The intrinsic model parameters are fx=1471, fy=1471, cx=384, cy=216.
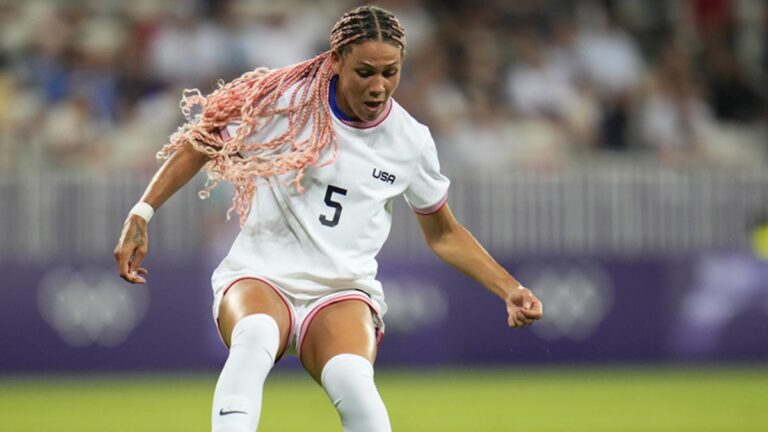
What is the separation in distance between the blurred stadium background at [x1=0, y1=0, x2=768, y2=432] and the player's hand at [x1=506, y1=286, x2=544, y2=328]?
4.21 metres

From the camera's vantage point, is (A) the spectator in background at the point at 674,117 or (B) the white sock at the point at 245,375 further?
(A) the spectator in background at the point at 674,117

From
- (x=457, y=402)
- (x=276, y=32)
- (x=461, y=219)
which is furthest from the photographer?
(x=276, y=32)

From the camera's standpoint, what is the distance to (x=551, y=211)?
14086 millimetres

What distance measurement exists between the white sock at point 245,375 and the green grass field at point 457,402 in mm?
3850

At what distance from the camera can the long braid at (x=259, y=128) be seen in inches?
239

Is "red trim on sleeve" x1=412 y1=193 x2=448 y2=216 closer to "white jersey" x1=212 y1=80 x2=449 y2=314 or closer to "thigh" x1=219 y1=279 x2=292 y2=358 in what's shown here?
"white jersey" x1=212 y1=80 x2=449 y2=314

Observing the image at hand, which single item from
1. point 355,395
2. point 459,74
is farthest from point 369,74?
point 459,74

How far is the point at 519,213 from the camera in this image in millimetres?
14039

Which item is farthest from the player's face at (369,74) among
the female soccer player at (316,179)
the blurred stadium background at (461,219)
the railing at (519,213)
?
the railing at (519,213)

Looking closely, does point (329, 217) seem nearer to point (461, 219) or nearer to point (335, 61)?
point (335, 61)

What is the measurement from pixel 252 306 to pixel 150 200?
0.60 metres

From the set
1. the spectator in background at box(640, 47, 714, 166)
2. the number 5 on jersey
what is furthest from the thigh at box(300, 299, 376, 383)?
the spectator in background at box(640, 47, 714, 166)

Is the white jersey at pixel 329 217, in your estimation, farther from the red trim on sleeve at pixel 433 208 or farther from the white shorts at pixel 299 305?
the red trim on sleeve at pixel 433 208

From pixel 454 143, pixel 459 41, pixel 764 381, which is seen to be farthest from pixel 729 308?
pixel 459 41
